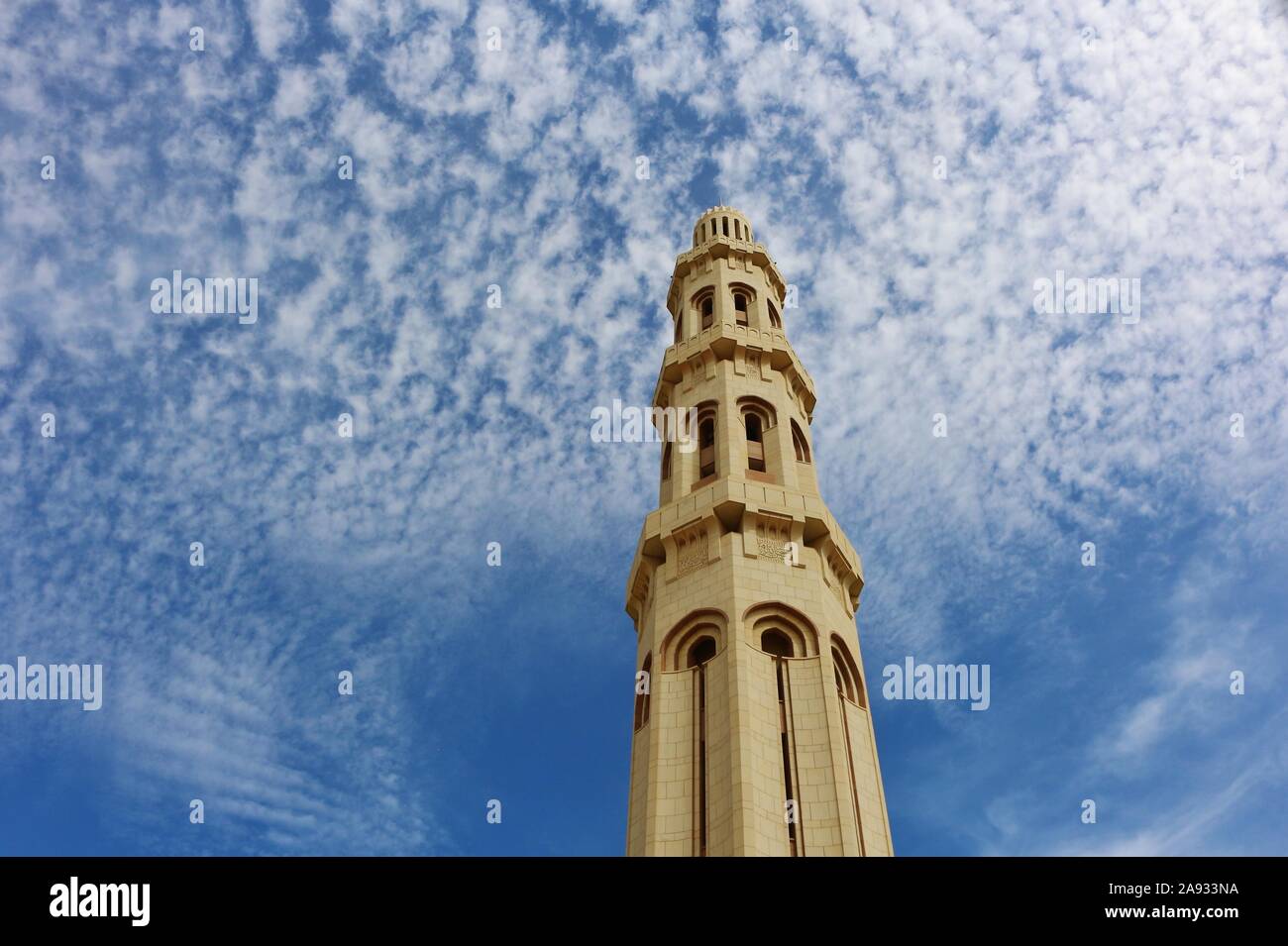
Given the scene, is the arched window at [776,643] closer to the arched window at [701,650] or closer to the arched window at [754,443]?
the arched window at [701,650]

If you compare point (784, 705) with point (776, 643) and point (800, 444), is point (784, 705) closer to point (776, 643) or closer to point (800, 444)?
point (776, 643)

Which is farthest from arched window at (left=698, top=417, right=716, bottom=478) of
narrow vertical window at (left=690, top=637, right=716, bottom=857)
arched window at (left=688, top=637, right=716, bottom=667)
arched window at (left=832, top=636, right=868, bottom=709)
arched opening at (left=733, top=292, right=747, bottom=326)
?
arched window at (left=832, top=636, right=868, bottom=709)

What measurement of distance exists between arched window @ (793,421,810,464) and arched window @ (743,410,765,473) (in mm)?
1686

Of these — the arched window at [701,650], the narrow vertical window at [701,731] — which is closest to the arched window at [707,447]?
the arched window at [701,650]

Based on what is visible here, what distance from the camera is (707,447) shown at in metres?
45.6

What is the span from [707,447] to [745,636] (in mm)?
12527

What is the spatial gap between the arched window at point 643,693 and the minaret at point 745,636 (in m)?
0.08

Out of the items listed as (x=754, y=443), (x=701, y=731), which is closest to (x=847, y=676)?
(x=701, y=731)

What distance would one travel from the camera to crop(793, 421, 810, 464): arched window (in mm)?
45906

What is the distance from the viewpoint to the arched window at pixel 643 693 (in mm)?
36700

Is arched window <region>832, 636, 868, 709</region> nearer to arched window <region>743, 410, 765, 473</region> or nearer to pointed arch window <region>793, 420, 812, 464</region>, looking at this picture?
arched window <region>743, 410, 765, 473</region>
